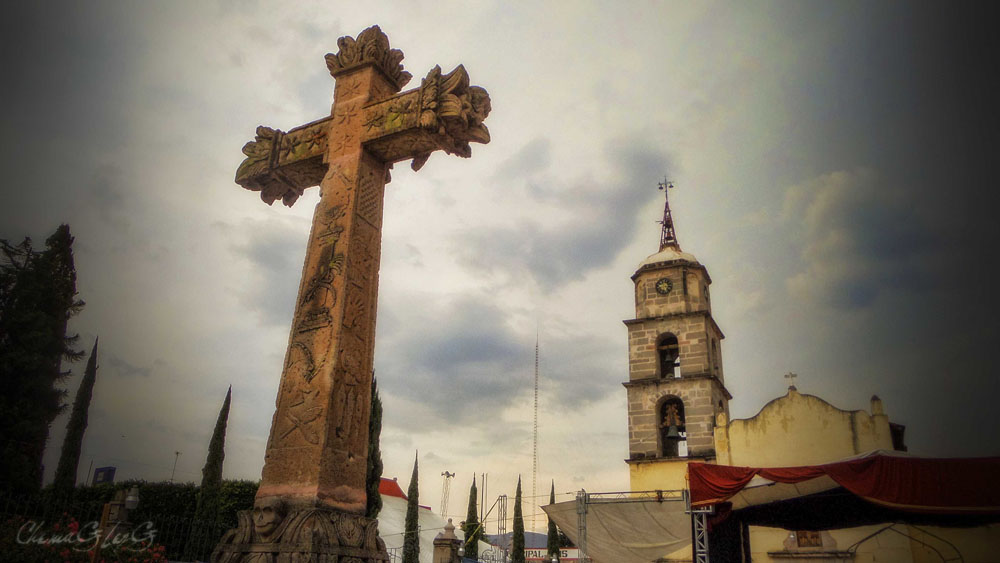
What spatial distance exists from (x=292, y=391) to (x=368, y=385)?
51cm

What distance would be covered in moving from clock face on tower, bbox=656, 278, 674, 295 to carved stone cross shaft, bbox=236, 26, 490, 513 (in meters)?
20.2

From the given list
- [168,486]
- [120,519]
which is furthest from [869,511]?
[168,486]

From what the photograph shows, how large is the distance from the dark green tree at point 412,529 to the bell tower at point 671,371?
1071 centimetres

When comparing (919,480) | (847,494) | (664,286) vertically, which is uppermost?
(664,286)

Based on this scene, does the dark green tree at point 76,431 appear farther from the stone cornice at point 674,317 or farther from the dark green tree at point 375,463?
the stone cornice at point 674,317

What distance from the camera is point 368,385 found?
4320 millimetres

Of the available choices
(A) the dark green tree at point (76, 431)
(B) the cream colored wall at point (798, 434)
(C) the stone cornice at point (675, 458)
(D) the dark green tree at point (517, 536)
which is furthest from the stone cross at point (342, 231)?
(D) the dark green tree at point (517, 536)

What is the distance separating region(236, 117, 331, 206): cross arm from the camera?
17.3ft

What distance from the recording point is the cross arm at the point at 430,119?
4680 mm

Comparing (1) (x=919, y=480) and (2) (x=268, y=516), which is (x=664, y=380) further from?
(2) (x=268, y=516)

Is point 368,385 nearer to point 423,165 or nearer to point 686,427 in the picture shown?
point 423,165

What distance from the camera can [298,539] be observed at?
3.46m

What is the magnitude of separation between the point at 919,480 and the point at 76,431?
27.1 metres

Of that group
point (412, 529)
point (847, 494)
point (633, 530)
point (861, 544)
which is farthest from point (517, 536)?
point (847, 494)
